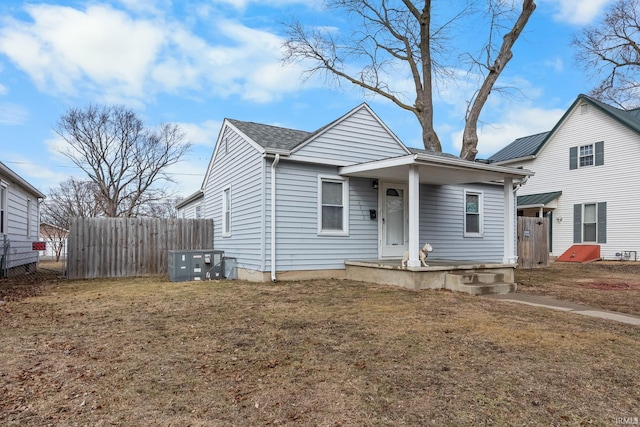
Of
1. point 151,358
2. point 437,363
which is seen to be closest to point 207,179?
point 151,358

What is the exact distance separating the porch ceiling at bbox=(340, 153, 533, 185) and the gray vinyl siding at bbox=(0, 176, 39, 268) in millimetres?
9978

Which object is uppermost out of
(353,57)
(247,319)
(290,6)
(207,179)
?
(290,6)

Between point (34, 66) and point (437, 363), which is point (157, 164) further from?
point (437, 363)

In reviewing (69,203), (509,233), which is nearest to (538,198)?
(509,233)

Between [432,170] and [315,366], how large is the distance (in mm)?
6813

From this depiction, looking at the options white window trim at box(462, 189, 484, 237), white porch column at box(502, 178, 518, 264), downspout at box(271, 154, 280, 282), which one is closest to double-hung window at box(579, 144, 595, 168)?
white window trim at box(462, 189, 484, 237)

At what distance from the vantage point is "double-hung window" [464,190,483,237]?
1262 centimetres

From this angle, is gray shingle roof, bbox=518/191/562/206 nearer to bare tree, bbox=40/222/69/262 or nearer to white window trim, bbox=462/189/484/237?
white window trim, bbox=462/189/484/237

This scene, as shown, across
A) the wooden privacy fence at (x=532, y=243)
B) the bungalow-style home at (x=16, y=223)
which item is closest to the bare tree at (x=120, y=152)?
the bungalow-style home at (x=16, y=223)

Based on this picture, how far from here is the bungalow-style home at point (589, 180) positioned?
55.1 feet

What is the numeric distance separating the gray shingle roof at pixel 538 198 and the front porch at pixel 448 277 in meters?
11.8

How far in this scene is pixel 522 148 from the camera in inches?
885

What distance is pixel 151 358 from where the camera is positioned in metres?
3.80

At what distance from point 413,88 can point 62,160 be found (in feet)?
77.2
